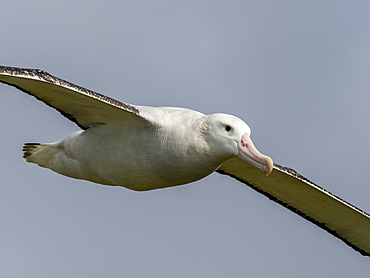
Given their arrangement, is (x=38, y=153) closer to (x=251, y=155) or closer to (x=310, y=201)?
(x=251, y=155)

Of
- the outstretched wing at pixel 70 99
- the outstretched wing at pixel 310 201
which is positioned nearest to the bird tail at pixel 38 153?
the outstretched wing at pixel 70 99

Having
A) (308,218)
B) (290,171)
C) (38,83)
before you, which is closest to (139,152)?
(38,83)

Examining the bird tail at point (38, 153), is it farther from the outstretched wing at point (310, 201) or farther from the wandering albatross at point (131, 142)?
the outstretched wing at point (310, 201)

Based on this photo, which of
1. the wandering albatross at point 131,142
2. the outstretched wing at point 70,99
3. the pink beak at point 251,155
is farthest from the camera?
the wandering albatross at point 131,142

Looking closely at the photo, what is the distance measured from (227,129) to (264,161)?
85 centimetres

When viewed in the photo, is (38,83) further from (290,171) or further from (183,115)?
(290,171)

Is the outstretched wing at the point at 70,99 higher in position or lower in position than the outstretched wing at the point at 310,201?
lower

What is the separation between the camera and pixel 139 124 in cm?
2009

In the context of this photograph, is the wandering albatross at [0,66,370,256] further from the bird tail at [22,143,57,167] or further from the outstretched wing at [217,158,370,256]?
the outstretched wing at [217,158,370,256]

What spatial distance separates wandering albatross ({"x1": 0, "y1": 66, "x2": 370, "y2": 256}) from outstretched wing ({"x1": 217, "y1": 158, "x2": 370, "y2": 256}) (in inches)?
43.8

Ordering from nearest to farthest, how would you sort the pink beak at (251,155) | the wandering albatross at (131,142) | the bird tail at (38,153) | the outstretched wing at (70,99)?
the outstretched wing at (70,99) < the pink beak at (251,155) < the wandering albatross at (131,142) < the bird tail at (38,153)

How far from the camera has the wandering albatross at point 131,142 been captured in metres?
19.3

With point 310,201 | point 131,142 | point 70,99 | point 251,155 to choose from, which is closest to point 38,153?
point 70,99

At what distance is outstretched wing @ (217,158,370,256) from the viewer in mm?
23297
